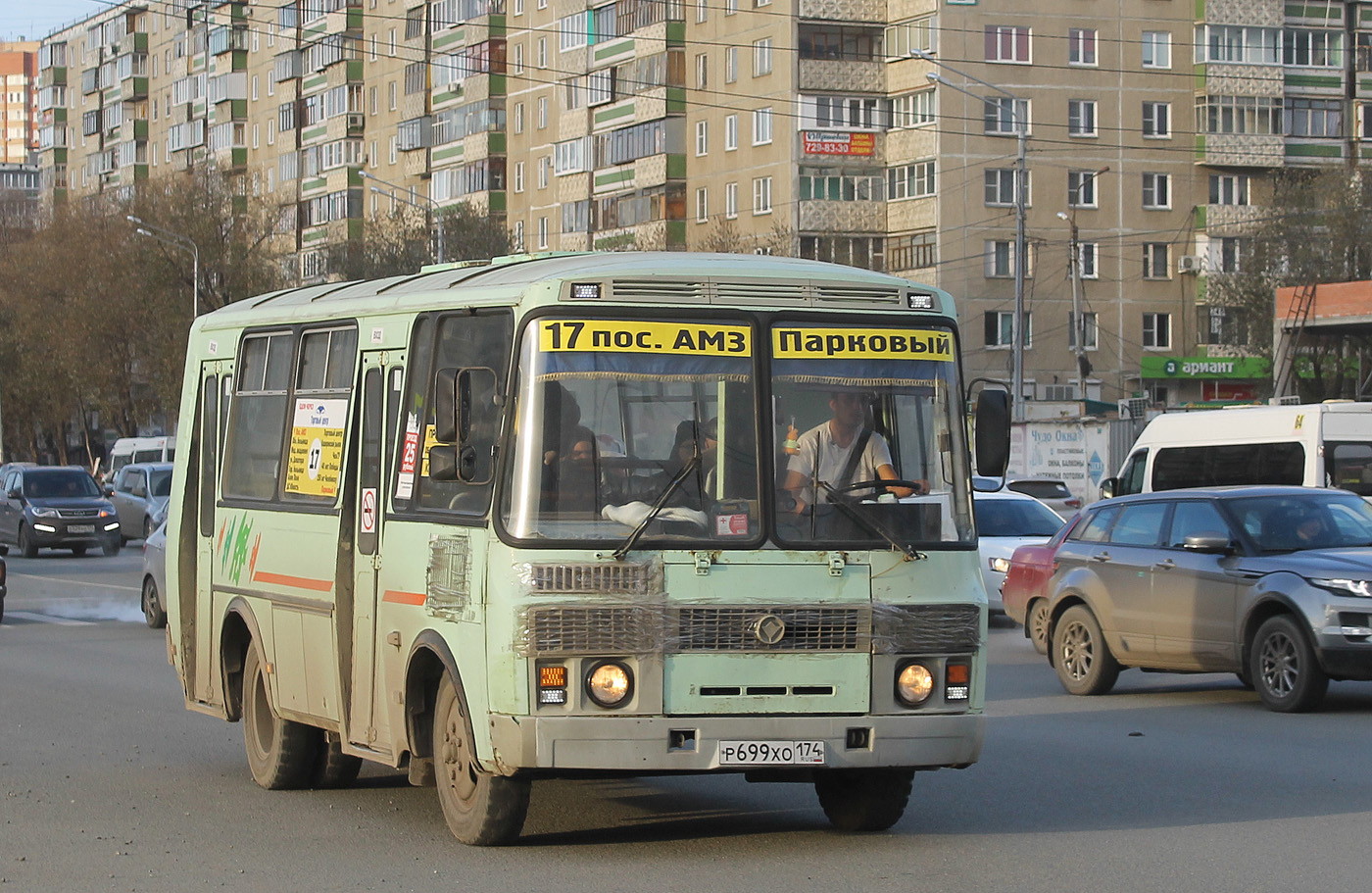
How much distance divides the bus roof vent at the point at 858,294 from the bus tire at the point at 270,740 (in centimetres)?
380

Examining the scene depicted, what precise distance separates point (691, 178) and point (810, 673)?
67.3 meters

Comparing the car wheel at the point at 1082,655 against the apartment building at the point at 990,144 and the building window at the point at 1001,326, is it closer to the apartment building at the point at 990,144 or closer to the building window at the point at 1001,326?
the apartment building at the point at 990,144

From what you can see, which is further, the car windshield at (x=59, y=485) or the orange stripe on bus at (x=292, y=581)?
the car windshield at (x=59, y=485)

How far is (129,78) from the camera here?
4737 inches

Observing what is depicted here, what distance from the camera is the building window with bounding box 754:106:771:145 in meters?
70.4

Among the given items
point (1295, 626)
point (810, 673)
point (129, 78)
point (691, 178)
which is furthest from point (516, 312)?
point (129, 78)

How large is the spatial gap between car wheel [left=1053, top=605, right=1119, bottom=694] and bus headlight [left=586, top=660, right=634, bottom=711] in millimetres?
→ 8391

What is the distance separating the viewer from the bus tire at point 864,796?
8.90 metres

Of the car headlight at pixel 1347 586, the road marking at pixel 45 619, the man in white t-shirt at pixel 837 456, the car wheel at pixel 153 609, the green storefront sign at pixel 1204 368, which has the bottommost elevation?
the road marking at pixel 45 619

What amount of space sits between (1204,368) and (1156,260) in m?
4.82

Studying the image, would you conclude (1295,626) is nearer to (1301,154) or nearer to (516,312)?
(516,312)

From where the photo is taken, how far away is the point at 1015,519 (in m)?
23.9

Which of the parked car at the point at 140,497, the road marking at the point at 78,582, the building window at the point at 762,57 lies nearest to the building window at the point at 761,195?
the building window at the point at 762,57

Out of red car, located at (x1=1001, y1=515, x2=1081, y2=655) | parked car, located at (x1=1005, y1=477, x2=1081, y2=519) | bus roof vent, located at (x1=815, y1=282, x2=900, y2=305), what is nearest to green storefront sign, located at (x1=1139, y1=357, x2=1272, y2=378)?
parked car, located at (x1=1005, y1=477, x2=1081, y2=519)
